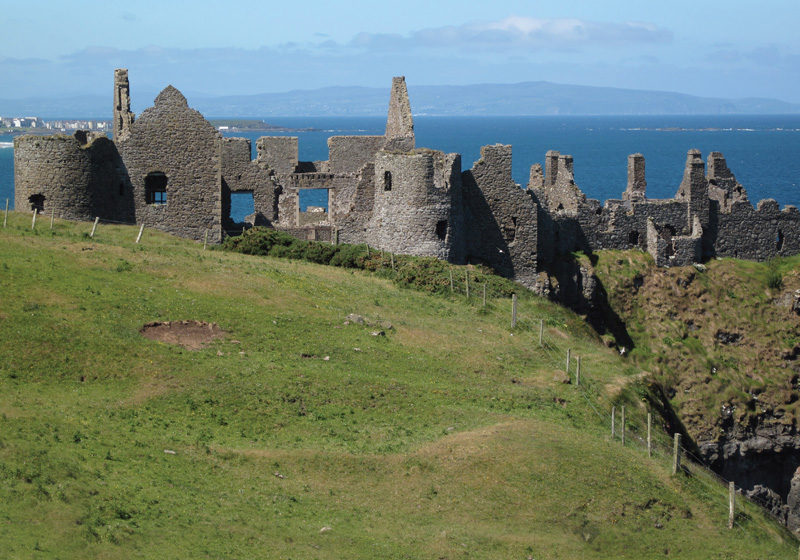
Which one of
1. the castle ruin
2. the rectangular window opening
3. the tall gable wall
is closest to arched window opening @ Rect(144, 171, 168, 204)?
the castle ruin

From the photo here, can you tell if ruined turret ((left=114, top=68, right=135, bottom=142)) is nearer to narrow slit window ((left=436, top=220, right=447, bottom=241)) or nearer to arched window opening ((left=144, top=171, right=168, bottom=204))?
arched window opening ((left=144, top=171, right=168, bottom=204))

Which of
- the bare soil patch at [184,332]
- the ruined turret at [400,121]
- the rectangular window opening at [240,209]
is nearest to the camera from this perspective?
the bare soil patch at [184,332]

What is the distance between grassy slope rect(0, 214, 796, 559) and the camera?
2367 centimetres

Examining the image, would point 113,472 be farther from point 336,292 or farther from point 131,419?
point 336,292

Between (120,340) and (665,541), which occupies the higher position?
(120,340)

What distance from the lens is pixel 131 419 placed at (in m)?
28.5

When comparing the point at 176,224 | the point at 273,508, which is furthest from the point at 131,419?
the point at 176,224

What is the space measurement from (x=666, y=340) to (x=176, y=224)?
23374 mm

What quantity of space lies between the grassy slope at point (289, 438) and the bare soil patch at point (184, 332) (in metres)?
0.42

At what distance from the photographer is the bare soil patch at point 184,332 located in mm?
33781

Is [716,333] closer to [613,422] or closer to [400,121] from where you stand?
[400,121]

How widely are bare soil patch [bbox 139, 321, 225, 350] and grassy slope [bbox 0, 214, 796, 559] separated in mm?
421

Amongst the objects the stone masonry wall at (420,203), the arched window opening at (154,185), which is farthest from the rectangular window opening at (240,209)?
the stone masonry wall at (420,203)

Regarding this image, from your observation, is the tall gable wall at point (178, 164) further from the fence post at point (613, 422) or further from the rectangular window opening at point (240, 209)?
the rectangular window opening at point (240, 209)
